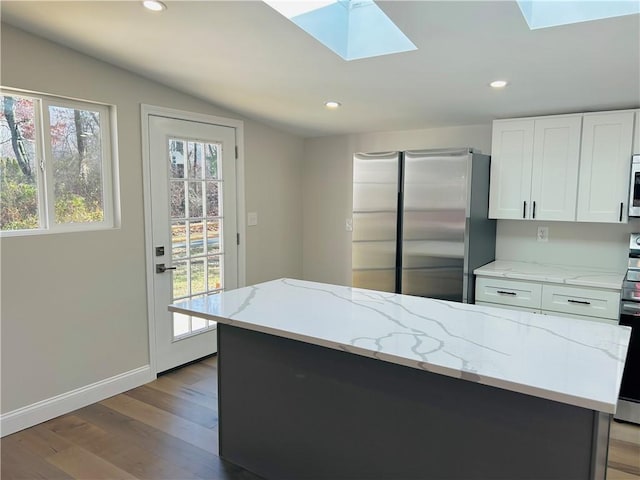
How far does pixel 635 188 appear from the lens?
2.88 m

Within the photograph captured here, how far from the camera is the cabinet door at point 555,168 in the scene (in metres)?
3.14

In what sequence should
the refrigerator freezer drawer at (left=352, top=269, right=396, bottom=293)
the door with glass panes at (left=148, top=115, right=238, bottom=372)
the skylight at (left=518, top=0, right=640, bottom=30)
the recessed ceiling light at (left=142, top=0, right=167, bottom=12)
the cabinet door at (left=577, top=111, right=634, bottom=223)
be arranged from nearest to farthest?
the skylight at (left=518, top=0, right=640, bottom=30)
the recessed ceiling light at (left=142, top=0, right=167, bottom=12)
the cabinet door at (left=577, top=111, right=634, bottom=223)
the door with glass panes at (left=148, top=115, right=238, bottom=372)
the refrigerator freezer drawer at (left=352, top=269, right=396, bottom=293)

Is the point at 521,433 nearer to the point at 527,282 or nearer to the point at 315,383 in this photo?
the point at 315,383

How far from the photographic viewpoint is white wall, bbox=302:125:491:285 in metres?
4.41

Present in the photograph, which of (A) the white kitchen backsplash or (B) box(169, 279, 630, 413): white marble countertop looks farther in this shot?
(A) the white kitchen backsplash

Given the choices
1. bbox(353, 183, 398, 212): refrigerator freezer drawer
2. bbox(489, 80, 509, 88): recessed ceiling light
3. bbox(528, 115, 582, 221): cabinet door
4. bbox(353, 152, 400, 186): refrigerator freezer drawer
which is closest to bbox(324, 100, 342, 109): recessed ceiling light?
bbox(353, 152, 400, 186): refrigerator freezer drawer

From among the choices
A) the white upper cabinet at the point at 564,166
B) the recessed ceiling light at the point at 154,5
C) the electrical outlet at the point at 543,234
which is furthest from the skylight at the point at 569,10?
the electrical outlet at the point at 543,234

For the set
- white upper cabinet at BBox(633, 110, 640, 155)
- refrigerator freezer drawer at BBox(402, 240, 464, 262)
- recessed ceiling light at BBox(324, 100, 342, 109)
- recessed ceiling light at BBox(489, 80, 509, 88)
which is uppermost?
recessed ceiling light at BBox(324, 100, 342, 109)

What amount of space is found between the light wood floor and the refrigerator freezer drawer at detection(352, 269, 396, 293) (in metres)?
1.44

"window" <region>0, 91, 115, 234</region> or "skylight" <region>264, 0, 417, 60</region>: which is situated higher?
"skylight" <region>264, 0, 417, 60</region>

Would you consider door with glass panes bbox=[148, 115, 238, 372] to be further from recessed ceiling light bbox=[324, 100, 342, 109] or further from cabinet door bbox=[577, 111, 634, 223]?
cabinet door bbox=[577, 111, 634, 223]

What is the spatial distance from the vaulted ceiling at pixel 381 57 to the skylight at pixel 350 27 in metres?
0.06

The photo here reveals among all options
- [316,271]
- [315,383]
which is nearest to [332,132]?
[316,271]

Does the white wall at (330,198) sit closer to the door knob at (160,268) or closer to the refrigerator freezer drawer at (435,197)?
the refrigerator freezer drawer at (435,197)
